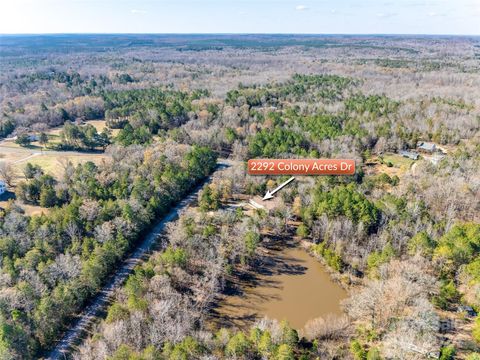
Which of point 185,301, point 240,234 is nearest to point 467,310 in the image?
point 240,234

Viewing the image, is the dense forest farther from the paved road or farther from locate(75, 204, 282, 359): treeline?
the paved road

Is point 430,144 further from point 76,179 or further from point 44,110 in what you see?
point 44,110

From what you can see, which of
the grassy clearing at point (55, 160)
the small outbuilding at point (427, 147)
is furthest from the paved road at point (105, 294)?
the small outbuilding at point (427, 147)

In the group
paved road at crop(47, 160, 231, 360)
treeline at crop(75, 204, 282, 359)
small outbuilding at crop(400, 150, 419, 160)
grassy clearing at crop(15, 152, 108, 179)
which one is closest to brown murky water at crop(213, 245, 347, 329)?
treeline at crop(75, 204, 282, 359)

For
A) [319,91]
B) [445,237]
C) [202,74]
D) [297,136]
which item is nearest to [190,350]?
[445,237]

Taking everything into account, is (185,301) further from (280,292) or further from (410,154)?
(410,154)
